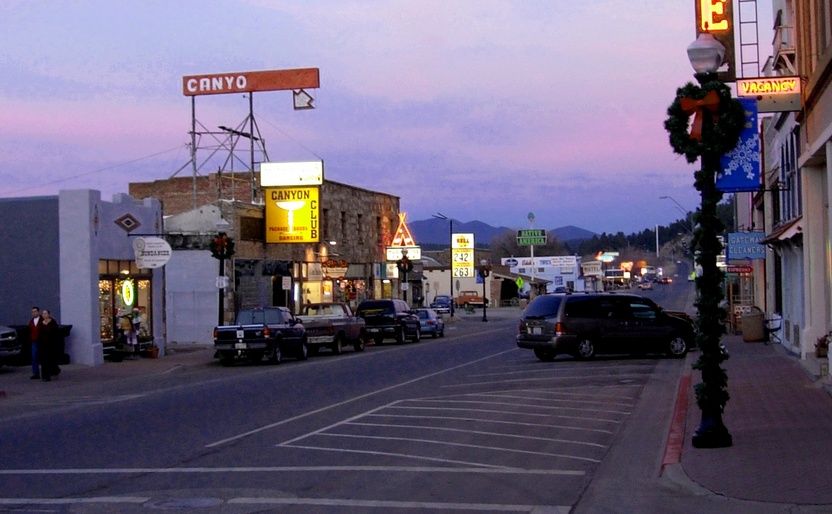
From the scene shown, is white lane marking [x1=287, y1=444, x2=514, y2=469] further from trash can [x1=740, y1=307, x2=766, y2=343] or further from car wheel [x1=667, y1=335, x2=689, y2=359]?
trash can [x1=740, y1=307, x2=766, y2=343]

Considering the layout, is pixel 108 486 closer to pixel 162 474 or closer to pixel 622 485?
pixel 162 474

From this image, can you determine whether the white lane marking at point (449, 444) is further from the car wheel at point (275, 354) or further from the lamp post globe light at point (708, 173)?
the car wheel at point (275, 354)

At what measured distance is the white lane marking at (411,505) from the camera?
8.99 metres

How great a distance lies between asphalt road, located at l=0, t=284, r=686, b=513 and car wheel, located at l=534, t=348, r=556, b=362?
122 inches

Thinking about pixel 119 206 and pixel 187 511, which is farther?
pixel 119 206

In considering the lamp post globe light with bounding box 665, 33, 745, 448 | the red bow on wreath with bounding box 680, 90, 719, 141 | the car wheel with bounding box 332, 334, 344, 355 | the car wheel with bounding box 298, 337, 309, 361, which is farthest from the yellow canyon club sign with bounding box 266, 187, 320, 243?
the red bow on wreath with bounding box 680, 90, 719, 141

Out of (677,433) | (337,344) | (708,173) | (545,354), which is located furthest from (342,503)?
(337,344)

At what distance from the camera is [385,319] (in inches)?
1609

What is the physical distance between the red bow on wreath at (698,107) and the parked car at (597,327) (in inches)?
623

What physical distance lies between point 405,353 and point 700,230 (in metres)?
23.1

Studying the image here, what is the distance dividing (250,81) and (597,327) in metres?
25.7

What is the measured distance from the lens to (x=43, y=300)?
2931cm

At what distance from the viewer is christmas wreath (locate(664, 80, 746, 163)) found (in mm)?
11336

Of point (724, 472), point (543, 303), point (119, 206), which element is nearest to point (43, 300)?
point (119, 206)
